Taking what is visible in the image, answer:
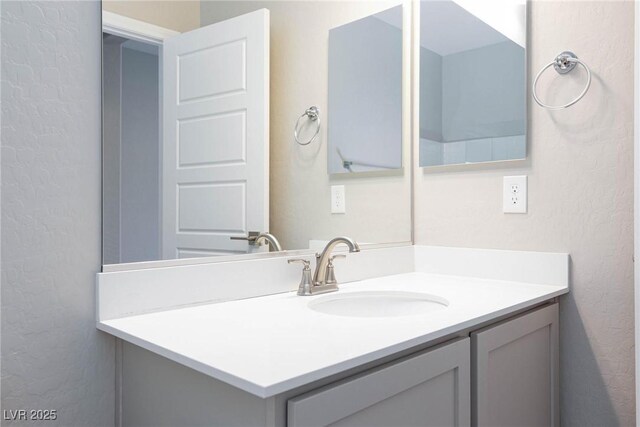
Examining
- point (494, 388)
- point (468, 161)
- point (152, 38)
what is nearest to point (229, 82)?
point (152, 38)

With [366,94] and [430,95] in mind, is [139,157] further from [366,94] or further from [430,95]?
[430,95]

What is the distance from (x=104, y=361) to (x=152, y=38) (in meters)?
0.72

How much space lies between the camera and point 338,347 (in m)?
0.85

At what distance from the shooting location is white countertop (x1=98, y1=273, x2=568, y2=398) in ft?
2.44

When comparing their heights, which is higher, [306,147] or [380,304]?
[306,147]

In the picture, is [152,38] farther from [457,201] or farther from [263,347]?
[457,201]

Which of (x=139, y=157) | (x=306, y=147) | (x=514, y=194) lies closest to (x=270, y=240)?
(x=306, y=147)

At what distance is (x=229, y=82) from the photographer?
1.23m

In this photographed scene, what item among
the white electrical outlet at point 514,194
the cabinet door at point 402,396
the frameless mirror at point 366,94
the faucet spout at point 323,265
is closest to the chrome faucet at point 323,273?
the faucet spout at point 323,265

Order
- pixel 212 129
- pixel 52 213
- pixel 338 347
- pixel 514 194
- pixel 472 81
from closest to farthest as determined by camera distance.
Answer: pixel 338 347 → pixel 52 213 → pixel 212 129 → pixel 514 194 → pixel 472 81

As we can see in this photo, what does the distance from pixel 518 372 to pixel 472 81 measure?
0.96 meters

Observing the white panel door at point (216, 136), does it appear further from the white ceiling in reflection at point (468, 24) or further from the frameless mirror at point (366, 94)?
the white ceiling in reflection at point (468, 24)

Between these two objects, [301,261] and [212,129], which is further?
[301,261]

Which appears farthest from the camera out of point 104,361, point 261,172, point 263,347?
point 261,172
